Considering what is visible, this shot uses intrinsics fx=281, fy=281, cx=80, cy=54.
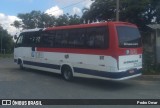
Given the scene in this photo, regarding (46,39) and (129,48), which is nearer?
(129,48)

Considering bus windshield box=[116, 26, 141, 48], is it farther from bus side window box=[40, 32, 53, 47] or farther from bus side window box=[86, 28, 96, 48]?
bus side window box=[40, 32, 53, 47]

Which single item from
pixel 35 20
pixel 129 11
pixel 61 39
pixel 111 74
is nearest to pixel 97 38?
pixel 111 74

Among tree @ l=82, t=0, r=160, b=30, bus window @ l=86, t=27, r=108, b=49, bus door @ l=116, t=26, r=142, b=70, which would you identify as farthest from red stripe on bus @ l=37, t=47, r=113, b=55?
tree @ l=82, t=0, r=160, b=30

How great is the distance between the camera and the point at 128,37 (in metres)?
12.3

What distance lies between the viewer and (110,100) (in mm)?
9695

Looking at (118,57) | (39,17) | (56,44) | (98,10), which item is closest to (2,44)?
(39,17)

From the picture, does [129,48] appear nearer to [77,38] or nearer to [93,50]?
[93,50]

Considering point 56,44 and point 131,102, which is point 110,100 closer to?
point 131,102

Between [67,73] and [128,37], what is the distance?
12.0 feet

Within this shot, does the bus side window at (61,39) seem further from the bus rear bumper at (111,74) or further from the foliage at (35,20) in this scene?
the foliage at (35,20)

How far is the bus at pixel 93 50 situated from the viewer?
11586mm

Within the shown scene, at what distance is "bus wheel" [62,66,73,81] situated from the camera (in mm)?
13781

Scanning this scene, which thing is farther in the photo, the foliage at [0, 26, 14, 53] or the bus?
the foliage at [0, 26, 14, 53]

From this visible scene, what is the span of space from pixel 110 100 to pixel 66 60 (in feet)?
15.6
